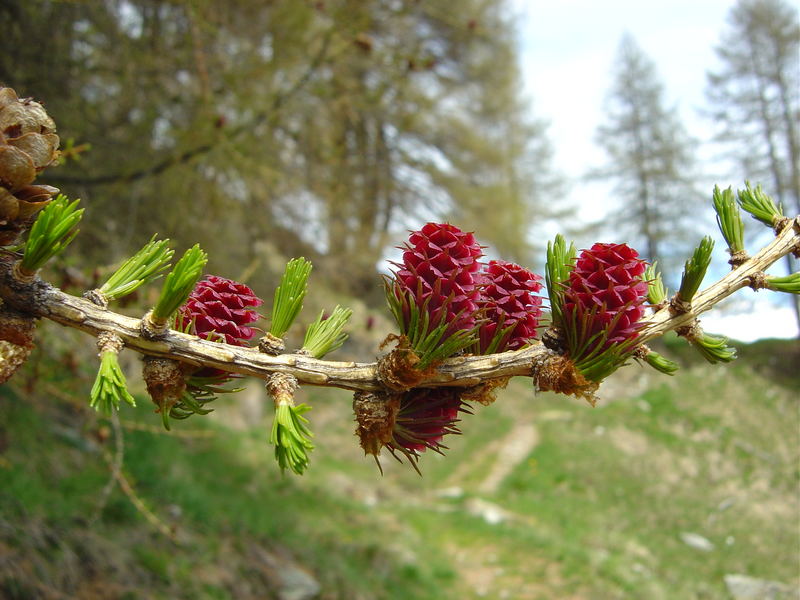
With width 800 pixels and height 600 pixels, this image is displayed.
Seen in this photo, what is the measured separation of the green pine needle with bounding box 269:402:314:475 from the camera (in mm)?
576

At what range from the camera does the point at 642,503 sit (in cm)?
941

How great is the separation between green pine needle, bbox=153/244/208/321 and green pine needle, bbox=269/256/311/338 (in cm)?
11

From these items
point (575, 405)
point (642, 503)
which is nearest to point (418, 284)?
point (642, 503)

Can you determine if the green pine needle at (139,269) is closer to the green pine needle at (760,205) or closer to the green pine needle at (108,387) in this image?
the green pine needle at (108,387)

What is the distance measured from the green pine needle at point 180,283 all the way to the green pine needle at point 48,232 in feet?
0.34

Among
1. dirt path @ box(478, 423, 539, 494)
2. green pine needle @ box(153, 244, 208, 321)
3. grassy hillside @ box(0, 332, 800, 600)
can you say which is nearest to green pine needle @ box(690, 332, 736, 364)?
green pine needle @ box(153, 244, 208, 321)

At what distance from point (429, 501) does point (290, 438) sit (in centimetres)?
925

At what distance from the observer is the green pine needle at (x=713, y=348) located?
30.3 inches

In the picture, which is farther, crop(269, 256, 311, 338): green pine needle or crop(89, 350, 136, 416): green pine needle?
crop(269, 256, 311, 338): green pine needle

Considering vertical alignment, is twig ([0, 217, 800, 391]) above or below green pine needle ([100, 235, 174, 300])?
below

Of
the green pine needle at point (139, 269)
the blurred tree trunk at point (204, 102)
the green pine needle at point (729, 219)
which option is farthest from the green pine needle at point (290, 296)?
the blurred tree trunk at point (204, 102)

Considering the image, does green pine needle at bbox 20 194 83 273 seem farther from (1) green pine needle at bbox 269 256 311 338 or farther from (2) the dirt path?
(2) the dirt path

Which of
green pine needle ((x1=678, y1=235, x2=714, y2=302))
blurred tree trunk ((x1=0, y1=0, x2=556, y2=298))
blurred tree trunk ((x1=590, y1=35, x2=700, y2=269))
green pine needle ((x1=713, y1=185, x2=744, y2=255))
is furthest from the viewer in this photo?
blurred tree trunk ((x1=590, y1=35, x2=700, y2=269))

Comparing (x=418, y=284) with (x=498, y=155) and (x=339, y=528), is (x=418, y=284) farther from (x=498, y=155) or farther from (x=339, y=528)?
(x=498, y=155)
